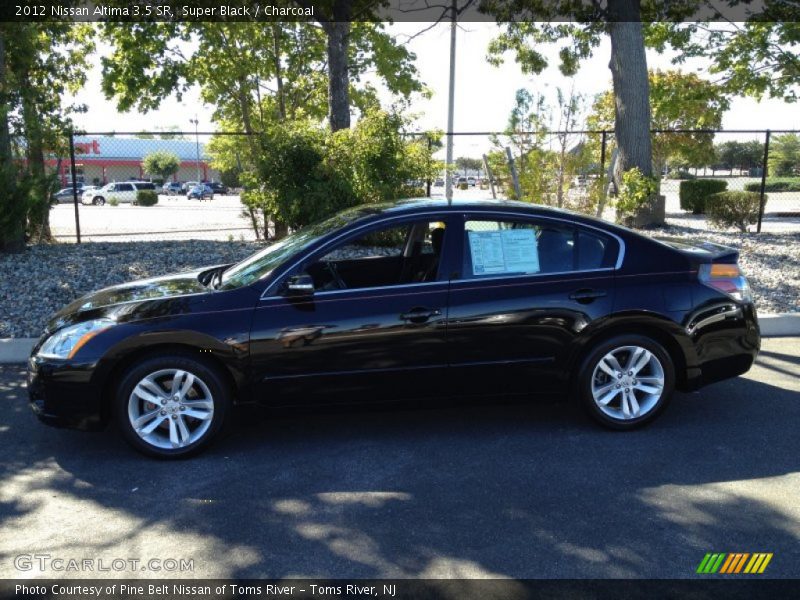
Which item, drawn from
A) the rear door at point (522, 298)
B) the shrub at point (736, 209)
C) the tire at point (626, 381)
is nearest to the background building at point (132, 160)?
the shrub at point (736, 209)

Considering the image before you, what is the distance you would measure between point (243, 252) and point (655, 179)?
6.71 meters

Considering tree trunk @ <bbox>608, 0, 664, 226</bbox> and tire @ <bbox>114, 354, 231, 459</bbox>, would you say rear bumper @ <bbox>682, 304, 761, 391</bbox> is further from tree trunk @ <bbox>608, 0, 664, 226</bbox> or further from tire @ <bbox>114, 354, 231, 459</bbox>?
tree trunk @ <bbox>608, 0, 664, 226</bbox>

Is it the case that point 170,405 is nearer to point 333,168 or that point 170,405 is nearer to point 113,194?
point 333,168

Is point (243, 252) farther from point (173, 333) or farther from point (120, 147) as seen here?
point (120, 147)

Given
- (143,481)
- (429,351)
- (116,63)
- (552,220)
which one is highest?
(116,63)

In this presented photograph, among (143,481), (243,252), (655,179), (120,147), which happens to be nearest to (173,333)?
(143,481)

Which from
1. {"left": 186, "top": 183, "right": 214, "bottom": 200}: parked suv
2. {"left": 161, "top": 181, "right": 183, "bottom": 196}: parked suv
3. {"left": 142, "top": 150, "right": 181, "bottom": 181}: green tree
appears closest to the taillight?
{"left": 186, "top": 183, "right": 214, "bottom": 200}: parked suv

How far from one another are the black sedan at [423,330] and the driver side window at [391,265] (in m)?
0.03

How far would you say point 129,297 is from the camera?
498cm

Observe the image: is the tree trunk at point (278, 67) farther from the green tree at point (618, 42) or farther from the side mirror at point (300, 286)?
the side mirror at point (300, 286)

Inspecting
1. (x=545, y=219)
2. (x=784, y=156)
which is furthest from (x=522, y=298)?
(x=784, y=156)

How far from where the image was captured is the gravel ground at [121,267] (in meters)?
8.17

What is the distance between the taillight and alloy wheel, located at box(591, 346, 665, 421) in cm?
70

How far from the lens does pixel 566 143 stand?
36.1ft
